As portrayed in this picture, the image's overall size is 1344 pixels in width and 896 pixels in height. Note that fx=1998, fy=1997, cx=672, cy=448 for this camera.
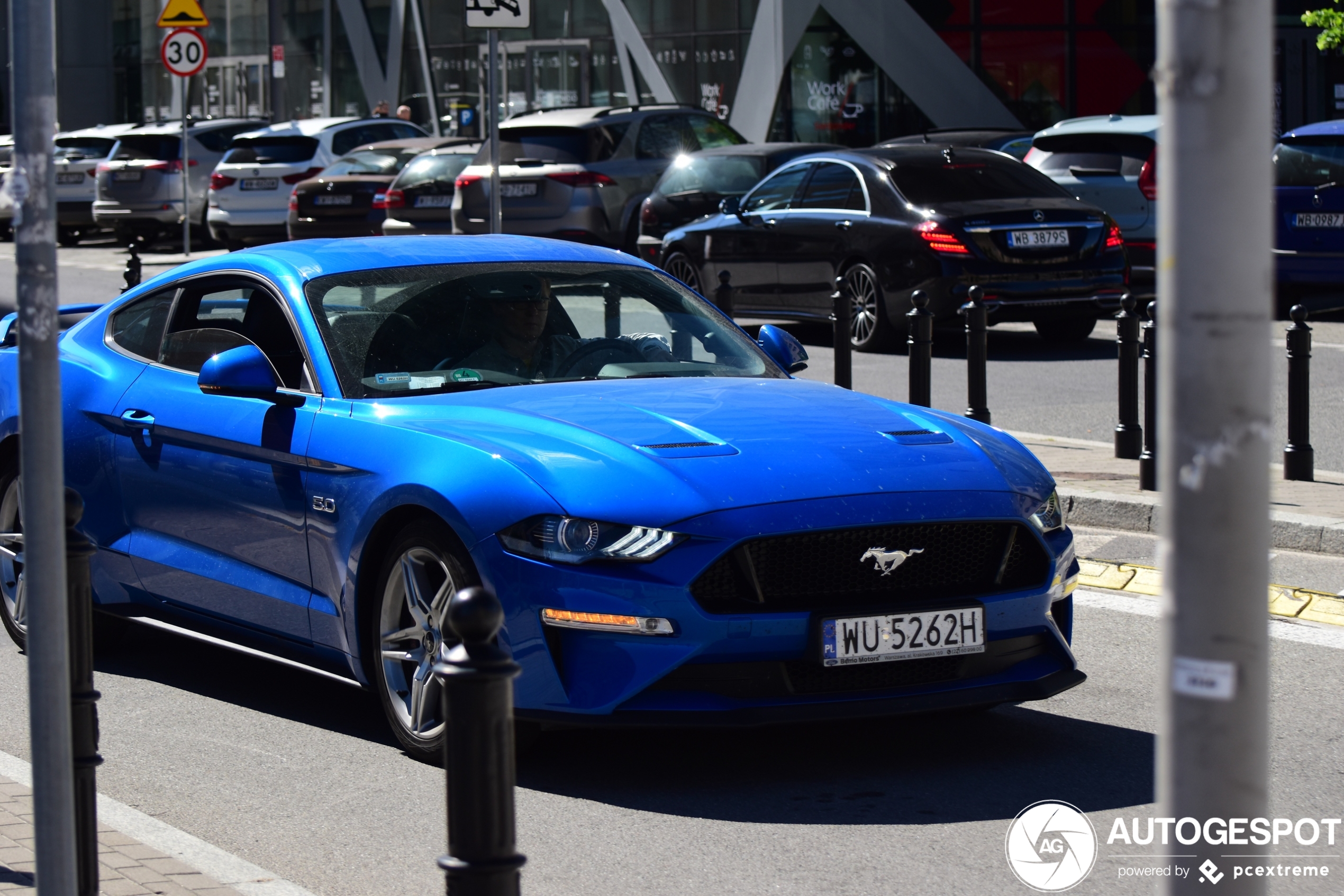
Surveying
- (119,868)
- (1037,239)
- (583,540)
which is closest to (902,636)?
(583,540)

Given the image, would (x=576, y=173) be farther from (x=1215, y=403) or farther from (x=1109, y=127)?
(x=1215, y=403)

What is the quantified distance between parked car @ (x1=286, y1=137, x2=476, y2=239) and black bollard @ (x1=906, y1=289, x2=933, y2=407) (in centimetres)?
1421

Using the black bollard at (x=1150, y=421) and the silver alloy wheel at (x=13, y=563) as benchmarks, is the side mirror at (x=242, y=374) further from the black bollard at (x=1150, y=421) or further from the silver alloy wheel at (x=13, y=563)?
the black bollard at (x=1150, y=421)

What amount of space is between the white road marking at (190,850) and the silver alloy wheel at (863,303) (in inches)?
429

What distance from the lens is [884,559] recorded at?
5.02 m

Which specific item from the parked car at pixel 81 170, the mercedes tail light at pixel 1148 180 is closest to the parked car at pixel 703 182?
the mercedes tail light at pixel 1148 180

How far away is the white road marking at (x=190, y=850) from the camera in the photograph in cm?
426

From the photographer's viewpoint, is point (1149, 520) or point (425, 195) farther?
point (425, 195)

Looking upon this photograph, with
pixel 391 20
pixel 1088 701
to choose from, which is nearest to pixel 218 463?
pixel 1088 701

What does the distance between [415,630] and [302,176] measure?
22974mm

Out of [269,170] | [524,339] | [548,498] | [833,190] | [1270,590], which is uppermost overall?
[269,170]

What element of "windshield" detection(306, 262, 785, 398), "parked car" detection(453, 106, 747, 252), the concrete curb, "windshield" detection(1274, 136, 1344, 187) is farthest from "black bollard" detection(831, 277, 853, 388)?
"parked car" detection(453, 106, 747, 252)

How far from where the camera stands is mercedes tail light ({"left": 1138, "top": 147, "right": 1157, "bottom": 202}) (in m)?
17.4

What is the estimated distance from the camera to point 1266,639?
91.0 inches
